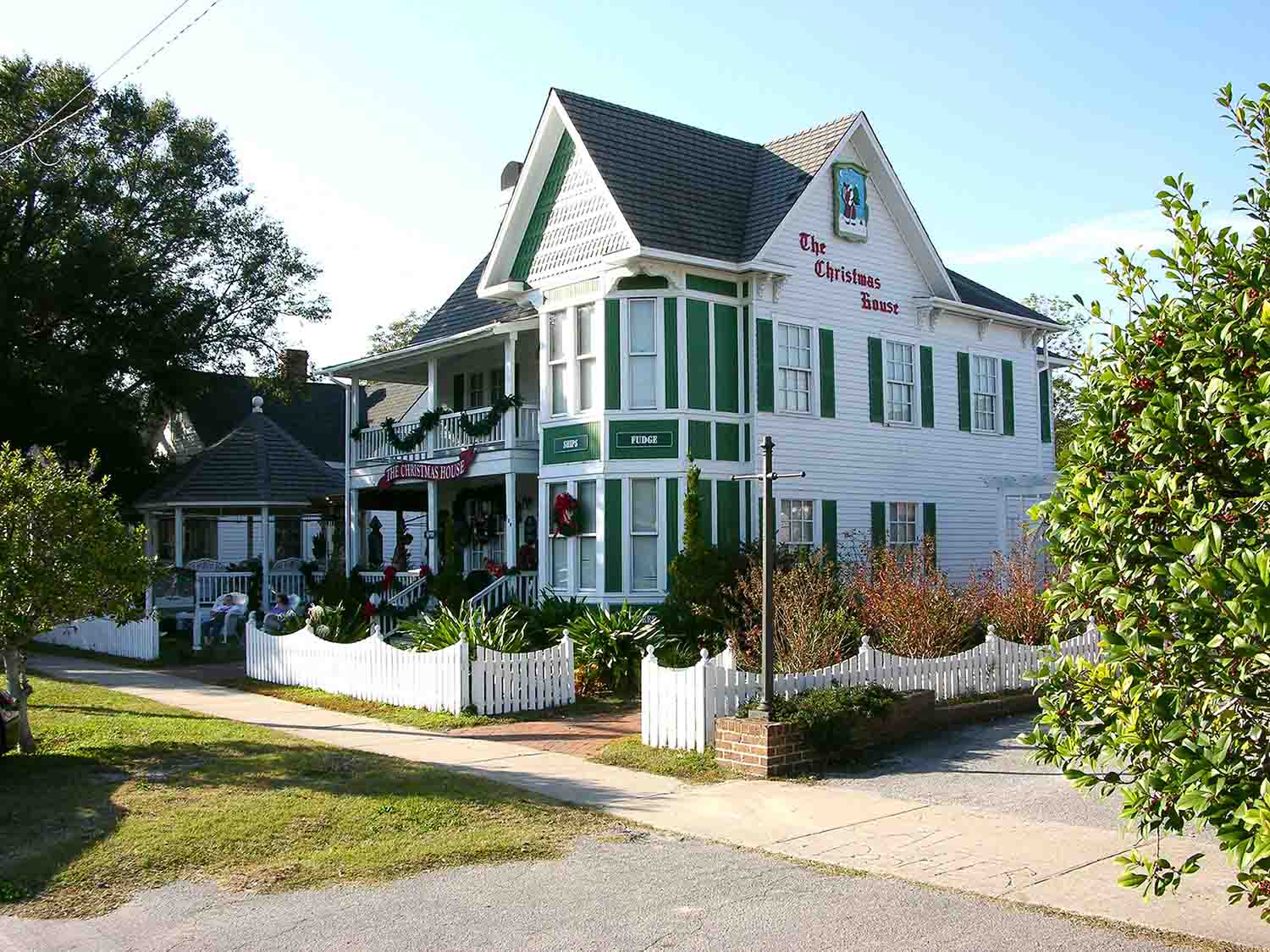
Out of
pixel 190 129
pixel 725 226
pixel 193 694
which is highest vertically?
pixel 190 129

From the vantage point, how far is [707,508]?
67.2ft

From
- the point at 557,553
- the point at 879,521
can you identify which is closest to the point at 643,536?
the point at 557,553

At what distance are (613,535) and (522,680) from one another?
5.47 metres

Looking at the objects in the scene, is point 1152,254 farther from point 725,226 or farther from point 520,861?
point 725,226

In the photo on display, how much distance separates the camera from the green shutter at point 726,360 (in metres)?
20.8

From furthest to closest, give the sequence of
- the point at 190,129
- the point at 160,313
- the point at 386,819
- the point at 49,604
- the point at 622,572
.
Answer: the point at 190,129 → the point at 160,313 → the point at 622,572 → the point at 49,604 → the point at 386,819

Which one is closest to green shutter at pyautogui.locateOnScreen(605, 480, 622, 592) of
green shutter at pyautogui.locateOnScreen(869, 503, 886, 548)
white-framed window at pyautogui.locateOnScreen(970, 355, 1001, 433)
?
green shutter at pyautogui.locateOnScreen(869, 503, 886, 548)

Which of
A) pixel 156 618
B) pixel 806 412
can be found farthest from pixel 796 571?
pixel 156 618

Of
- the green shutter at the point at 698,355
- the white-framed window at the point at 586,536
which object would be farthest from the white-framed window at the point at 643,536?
the green shutter at the point at 698,355

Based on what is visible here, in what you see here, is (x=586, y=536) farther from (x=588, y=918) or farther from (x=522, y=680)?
(x=588, y=918)

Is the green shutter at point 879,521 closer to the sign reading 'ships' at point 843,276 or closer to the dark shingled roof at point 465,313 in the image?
the sign reading 'ships' at point 843,276

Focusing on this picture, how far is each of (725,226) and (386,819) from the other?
14475mm

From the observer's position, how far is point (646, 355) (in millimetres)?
20312

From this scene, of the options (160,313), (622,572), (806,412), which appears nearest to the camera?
(622,572)
